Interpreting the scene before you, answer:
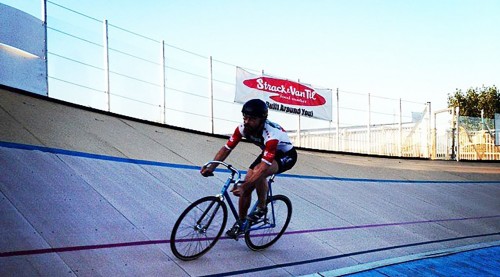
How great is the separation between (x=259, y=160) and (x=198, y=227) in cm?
92

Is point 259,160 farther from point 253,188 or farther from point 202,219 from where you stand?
point 202,219

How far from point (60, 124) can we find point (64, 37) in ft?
7.74

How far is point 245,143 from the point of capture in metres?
10.2

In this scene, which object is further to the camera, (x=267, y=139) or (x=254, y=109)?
(x=267, y=139)

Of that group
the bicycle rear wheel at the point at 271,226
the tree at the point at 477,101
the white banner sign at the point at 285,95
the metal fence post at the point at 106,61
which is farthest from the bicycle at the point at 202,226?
the tree at the point at 477,101

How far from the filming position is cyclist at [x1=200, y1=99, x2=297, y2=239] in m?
3.67

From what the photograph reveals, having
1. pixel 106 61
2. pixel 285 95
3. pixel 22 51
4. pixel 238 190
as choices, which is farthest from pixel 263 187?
pixel 285 95

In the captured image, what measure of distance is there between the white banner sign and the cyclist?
23.6ft

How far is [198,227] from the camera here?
355cm

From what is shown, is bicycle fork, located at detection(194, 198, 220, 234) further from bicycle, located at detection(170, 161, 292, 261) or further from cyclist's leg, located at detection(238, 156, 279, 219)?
cyclist's leg, located at detection(238, 156, 279, 219)

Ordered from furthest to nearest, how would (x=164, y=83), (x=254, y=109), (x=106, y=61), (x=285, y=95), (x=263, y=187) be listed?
(x=285, y=95) < (x=164, y=83) < (x=106, y=61) < (x=263, y=187) < (x=254, y=109)

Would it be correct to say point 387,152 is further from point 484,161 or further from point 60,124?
point 60,124

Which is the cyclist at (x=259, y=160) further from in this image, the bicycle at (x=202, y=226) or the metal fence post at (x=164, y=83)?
the metal fence post at (x=164, y=83)

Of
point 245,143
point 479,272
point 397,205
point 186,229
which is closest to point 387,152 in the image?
point 245,143
